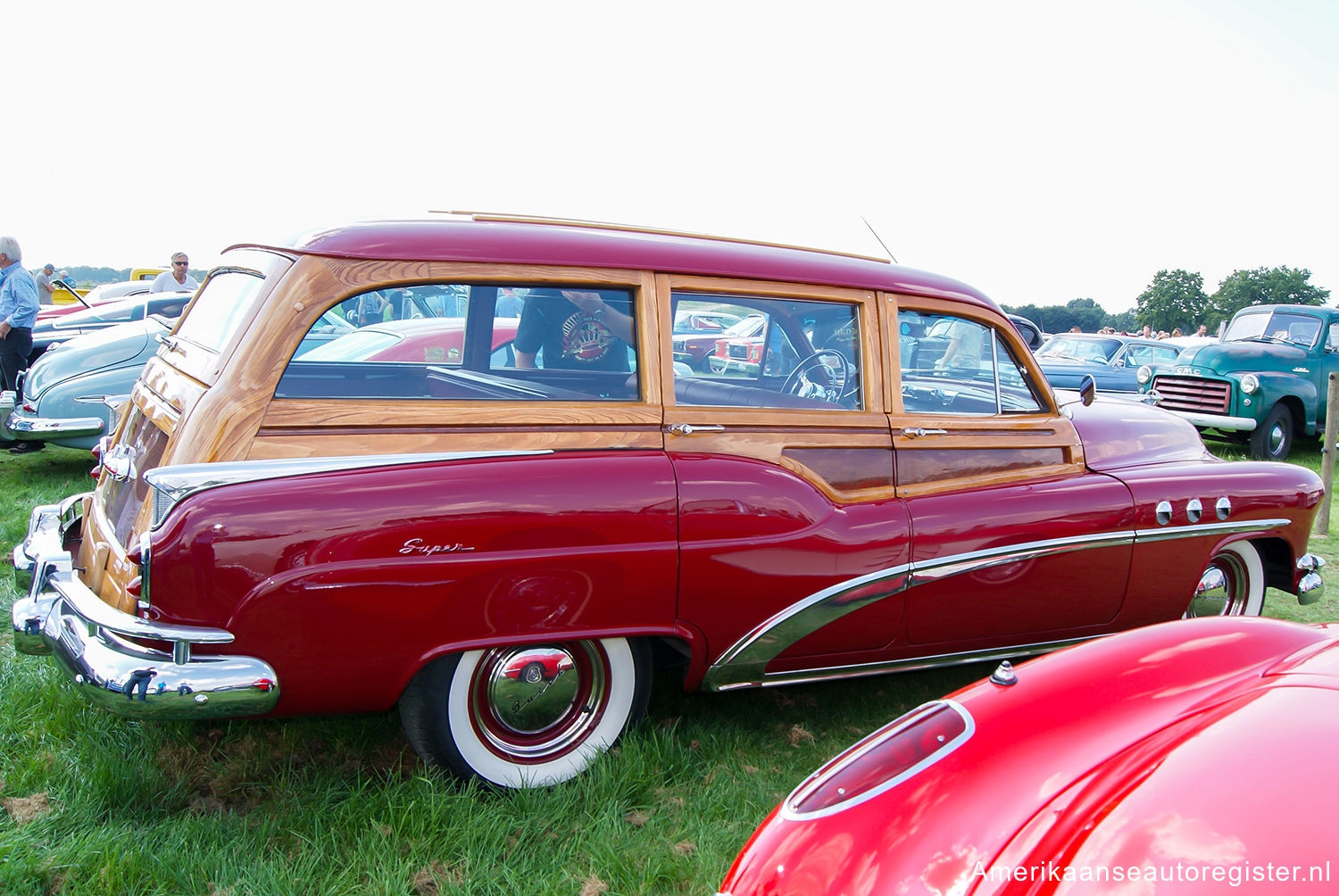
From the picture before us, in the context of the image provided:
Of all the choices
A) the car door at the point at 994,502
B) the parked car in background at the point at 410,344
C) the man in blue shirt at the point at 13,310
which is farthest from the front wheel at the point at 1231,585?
the man in blue shirt at the point at 13,310

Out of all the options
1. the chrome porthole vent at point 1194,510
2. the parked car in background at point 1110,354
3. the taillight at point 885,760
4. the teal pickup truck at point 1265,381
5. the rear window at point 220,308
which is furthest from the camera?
the parked car in background at point 1110,354

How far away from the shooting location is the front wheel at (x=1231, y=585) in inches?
147

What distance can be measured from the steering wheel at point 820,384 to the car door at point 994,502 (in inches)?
8.6

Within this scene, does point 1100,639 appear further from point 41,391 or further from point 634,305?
point 41,391

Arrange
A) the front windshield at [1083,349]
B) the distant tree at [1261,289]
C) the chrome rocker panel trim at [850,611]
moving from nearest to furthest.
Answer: the chrome rocker panel trim at [850,611] → the front windshield at [1083,349] → the distant tree at [1261,289]

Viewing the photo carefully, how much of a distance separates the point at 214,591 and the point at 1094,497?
115 inches

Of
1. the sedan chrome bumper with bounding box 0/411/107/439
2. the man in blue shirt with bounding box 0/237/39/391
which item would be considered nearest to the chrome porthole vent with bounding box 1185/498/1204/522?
the sedan chrome bumper with bounding box 0/411/107/439

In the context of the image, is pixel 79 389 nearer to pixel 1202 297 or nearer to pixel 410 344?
pixel 410 344

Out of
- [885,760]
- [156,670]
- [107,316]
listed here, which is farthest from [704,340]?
[107,316]

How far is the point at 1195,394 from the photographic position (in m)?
10.9

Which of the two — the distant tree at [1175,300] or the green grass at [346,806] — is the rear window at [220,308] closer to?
the green grass at [346,806]

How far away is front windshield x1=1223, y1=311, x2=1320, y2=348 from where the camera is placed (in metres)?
11.1

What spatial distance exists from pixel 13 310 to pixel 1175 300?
59.1 m

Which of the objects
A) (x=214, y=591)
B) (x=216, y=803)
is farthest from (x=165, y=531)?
(x=216, y=803)
